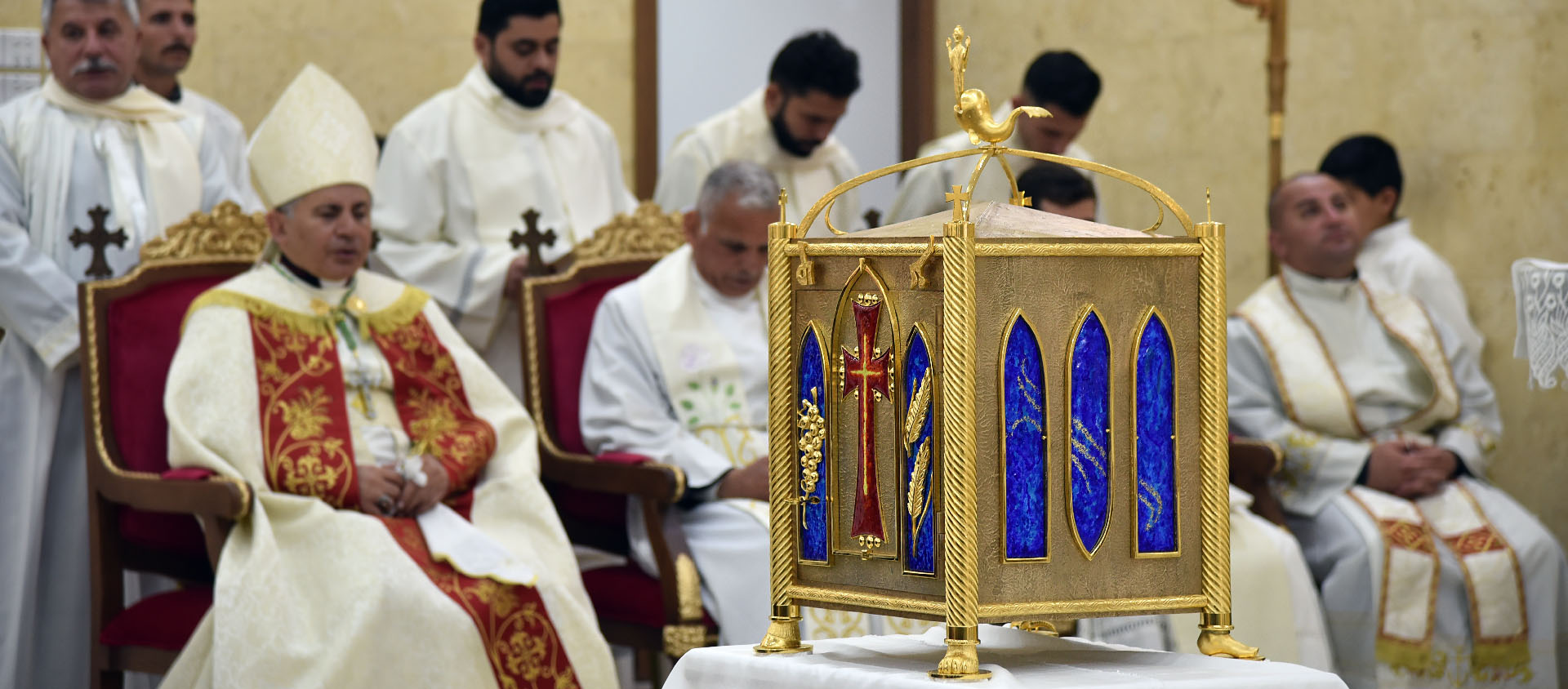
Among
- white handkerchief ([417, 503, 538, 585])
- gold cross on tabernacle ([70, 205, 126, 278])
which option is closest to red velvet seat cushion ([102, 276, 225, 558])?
gold cross on tabernacle ([70, 205, 126, 278])

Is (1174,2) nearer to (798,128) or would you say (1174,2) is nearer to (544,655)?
(798,128)

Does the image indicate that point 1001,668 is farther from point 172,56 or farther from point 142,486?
point 172,56

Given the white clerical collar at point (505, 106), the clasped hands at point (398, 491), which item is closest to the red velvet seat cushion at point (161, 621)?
the clasped hands at point (398, 491)

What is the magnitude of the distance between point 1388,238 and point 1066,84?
4.83 ft

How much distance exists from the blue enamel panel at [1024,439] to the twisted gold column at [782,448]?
316 millimetres

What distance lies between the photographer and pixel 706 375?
538 cm

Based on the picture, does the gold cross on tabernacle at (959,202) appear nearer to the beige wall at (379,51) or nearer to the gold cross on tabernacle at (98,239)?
the gold cross on tabernacle at (98,239)

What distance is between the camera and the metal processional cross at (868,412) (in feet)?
7.64

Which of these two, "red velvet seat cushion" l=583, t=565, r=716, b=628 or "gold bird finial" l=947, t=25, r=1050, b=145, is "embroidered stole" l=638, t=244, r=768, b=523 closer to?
"red velvet seat cushion" l=583, t=565, r=716, b=628

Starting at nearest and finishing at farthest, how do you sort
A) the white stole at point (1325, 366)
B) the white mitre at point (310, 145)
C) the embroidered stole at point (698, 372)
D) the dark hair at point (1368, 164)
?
the white mitre at point (310, 145) < the embroidered stole at point (698, 372) < the white stole at point (1325, 366) < the dark hair at point (1368, 164)

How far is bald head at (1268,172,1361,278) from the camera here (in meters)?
6.02

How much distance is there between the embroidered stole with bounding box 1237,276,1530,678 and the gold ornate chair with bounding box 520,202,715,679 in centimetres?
198

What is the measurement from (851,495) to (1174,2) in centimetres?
618

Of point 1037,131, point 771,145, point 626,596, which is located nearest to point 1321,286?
point 1037,131
